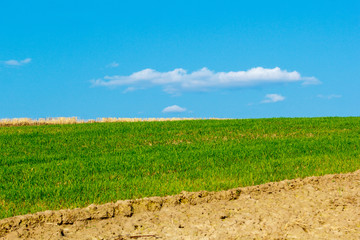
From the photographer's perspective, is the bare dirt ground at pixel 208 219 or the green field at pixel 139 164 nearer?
the bare dirt ground at pixel 208 219

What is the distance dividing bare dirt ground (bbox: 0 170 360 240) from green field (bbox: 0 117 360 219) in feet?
2.75

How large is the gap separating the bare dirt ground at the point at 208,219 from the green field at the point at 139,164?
33.0 inches

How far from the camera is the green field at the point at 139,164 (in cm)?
825

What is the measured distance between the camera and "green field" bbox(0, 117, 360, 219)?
8250mm

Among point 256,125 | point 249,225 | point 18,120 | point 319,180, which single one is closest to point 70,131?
point 256,125

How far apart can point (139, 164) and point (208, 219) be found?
5085 millimetres

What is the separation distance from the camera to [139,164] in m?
11.2

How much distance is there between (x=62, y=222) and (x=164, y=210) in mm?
1763

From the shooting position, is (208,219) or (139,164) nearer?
(208,219)

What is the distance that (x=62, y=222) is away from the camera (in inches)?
252

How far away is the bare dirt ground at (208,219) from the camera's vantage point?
5859 millimetres

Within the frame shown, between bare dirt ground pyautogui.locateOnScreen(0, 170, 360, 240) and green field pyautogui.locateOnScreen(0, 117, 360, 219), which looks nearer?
bare dirt ground pyautogui.locateOnScreen(0, 170, 360, 240)

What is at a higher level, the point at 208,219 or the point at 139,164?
the point at 139,164

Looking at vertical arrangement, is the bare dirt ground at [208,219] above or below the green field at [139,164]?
below
